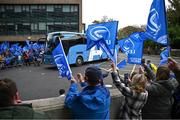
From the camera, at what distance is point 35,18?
7444cm

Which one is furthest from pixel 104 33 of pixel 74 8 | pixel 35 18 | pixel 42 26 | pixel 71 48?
pixel 35 18

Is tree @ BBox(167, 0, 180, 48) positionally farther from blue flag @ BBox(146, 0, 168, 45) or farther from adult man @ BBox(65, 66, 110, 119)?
adult man @ BBox(65, 66, 110, 119)

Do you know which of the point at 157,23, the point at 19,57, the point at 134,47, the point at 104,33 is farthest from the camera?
the point at 19,57

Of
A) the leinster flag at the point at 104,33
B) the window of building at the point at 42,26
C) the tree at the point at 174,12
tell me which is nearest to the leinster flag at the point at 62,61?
the leinster flag at the point at 104,33

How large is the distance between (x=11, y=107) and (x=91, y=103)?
1.10 meters

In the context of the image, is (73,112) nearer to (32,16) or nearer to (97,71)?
(97,71)

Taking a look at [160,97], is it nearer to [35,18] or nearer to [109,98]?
[109,98]

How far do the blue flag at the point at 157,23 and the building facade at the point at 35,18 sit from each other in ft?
215

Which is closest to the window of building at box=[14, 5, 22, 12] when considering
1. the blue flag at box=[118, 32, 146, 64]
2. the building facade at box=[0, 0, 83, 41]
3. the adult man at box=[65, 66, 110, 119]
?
the building facade at box=[0, 0, 83, 41]

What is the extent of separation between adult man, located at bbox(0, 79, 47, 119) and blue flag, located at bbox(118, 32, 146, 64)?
17.5 ft

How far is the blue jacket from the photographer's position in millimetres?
4082

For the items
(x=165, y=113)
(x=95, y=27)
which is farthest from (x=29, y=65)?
(x=165, y=113)

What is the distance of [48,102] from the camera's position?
15.4ft

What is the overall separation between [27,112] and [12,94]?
21 centimetres
